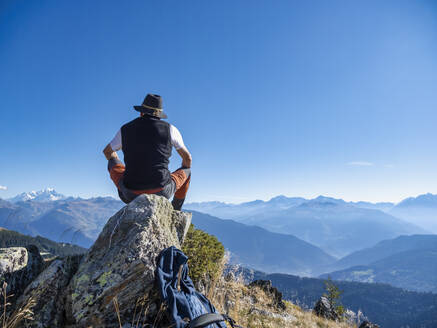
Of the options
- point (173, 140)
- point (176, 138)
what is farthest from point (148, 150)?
point (176, 138)

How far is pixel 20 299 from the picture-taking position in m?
4.09

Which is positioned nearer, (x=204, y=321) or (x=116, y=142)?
(x=204, y=321)

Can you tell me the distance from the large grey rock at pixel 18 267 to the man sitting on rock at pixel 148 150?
210 cm

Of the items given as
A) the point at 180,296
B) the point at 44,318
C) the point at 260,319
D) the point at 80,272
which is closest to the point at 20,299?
the point at 44,318

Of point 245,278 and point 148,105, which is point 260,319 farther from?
point 148,105

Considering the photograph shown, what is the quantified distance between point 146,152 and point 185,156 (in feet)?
4.09

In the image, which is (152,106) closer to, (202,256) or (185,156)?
(185,156)

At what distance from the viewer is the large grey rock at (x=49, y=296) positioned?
3914 millimetres

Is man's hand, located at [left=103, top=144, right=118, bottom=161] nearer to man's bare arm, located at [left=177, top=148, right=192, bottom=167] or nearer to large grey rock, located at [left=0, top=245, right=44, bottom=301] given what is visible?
man's bare arm, located at [left=177, top=148, right=192, bottom=167]

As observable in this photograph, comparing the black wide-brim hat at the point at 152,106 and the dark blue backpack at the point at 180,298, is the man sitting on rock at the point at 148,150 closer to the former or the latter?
the black wide-brim hat at the point at 152,106

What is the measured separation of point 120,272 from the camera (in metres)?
3.93

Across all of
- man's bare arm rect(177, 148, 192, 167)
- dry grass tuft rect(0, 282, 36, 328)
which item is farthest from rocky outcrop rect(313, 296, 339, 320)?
dry grass tuft rect(0, 282, 36, 328)

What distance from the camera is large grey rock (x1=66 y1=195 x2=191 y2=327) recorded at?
376 centimetres

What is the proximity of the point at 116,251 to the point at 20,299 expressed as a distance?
1.81m
